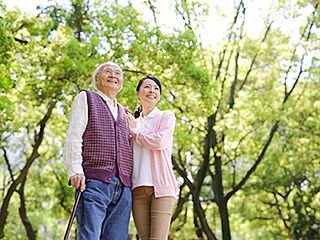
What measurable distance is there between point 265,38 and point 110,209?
9.93m

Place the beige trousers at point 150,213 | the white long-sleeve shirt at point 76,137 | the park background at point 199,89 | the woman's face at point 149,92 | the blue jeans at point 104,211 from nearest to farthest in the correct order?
the blue jeans at point 104,211
the white long-sleeve shirt at point 76,137
the beige trousers at point 150,213
the woman's face at point 149,92
the park background at point 199,89

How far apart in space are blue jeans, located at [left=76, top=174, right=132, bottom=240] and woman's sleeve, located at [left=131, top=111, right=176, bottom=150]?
42 centimetres

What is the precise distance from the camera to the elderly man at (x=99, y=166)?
2.55 metres

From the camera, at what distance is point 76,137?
2727 mm

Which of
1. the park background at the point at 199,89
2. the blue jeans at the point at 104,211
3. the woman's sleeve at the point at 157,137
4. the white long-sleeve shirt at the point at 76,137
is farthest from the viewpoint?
the park background at the point at 199,89

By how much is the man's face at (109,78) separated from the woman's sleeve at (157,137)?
0.42 meters

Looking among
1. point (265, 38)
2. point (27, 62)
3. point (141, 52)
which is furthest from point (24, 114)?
point (265, 38)

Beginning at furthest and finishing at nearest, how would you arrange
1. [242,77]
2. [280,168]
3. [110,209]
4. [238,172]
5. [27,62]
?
[238,172]
[280,168]
[242,77]
[27,62]
[110,209]

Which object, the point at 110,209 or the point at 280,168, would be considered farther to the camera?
the point at 280,168

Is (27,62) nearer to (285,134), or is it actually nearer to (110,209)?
(110,209)

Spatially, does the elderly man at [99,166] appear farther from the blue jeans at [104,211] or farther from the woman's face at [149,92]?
the woman's face at [149,92]

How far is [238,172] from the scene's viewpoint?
14.6 meters

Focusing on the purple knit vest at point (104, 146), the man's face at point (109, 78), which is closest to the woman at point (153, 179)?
the purple knit vest at point (104, 146)

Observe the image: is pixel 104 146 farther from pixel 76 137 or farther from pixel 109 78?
pixel 109 78
